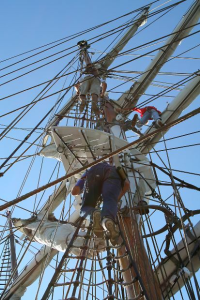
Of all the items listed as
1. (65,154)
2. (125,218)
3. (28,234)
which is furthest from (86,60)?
(125,218)

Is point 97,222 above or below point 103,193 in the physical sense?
below

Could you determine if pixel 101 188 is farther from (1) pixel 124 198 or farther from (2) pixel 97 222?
(1) pixel 124 198

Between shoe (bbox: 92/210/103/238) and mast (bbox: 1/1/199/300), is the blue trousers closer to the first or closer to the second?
shoe (bbox: 92/210/103/238)

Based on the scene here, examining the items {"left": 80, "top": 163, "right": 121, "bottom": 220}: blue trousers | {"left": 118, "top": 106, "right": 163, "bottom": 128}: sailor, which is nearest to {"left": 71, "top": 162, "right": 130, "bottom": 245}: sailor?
{"left": 80, "top": 163, "right": 121, "bottom": 220}: blue trousers

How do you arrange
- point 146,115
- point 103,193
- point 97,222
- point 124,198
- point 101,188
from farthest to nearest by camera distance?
point 146,115, point 124,198, point 101,188, point 103,193, point 97,222

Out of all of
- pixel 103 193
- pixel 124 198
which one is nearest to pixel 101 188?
pixel 103 193

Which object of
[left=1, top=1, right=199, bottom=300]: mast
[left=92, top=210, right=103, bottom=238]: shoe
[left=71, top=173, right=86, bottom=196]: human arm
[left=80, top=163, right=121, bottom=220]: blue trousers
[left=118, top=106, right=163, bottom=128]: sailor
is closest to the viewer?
[left=1, top=1, right=199, bottom=300]: mast

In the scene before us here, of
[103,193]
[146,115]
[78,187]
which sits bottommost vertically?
[103,193]

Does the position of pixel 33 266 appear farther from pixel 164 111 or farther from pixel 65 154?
pixel 164 111

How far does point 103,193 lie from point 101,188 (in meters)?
0.24

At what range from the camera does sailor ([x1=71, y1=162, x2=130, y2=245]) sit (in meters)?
3.16

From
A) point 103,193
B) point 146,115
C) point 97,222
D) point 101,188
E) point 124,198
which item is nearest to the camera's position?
point 97,222

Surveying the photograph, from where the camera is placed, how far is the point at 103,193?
349 centimetres

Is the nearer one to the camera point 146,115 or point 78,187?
point 78,187
